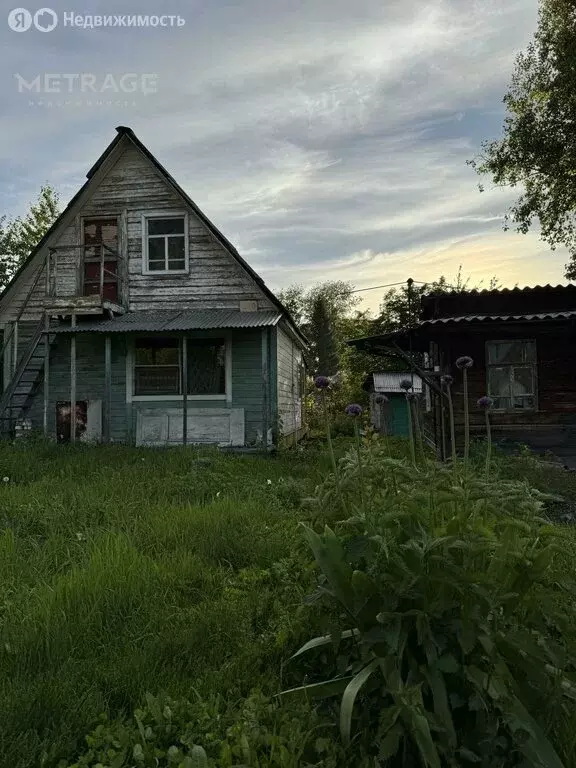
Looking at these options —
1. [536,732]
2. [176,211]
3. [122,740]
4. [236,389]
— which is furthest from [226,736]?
[176,211]

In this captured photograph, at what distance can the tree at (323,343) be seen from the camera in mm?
49219

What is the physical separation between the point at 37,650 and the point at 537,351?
11468 millimetres

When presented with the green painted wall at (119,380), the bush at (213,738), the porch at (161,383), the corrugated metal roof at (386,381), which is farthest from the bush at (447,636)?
the corrugated metal roof at (386,381)

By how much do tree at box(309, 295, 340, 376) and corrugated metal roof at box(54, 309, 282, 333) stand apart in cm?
3565

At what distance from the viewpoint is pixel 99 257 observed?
14047 mm

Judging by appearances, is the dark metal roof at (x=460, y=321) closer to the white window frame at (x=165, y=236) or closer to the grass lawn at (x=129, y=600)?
the white window frame at (x=165, y=236)

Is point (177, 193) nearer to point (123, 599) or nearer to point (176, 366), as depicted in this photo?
point (176, 366)

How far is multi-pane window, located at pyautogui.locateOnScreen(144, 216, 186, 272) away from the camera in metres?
13.9

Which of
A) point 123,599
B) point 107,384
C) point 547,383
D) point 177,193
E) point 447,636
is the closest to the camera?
point 447,636

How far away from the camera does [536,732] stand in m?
1.92

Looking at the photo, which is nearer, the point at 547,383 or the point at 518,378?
the point at 547,383

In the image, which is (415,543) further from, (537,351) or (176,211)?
(176,211)

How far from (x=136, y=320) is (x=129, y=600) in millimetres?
10413

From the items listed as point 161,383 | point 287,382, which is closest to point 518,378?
point 287,382
